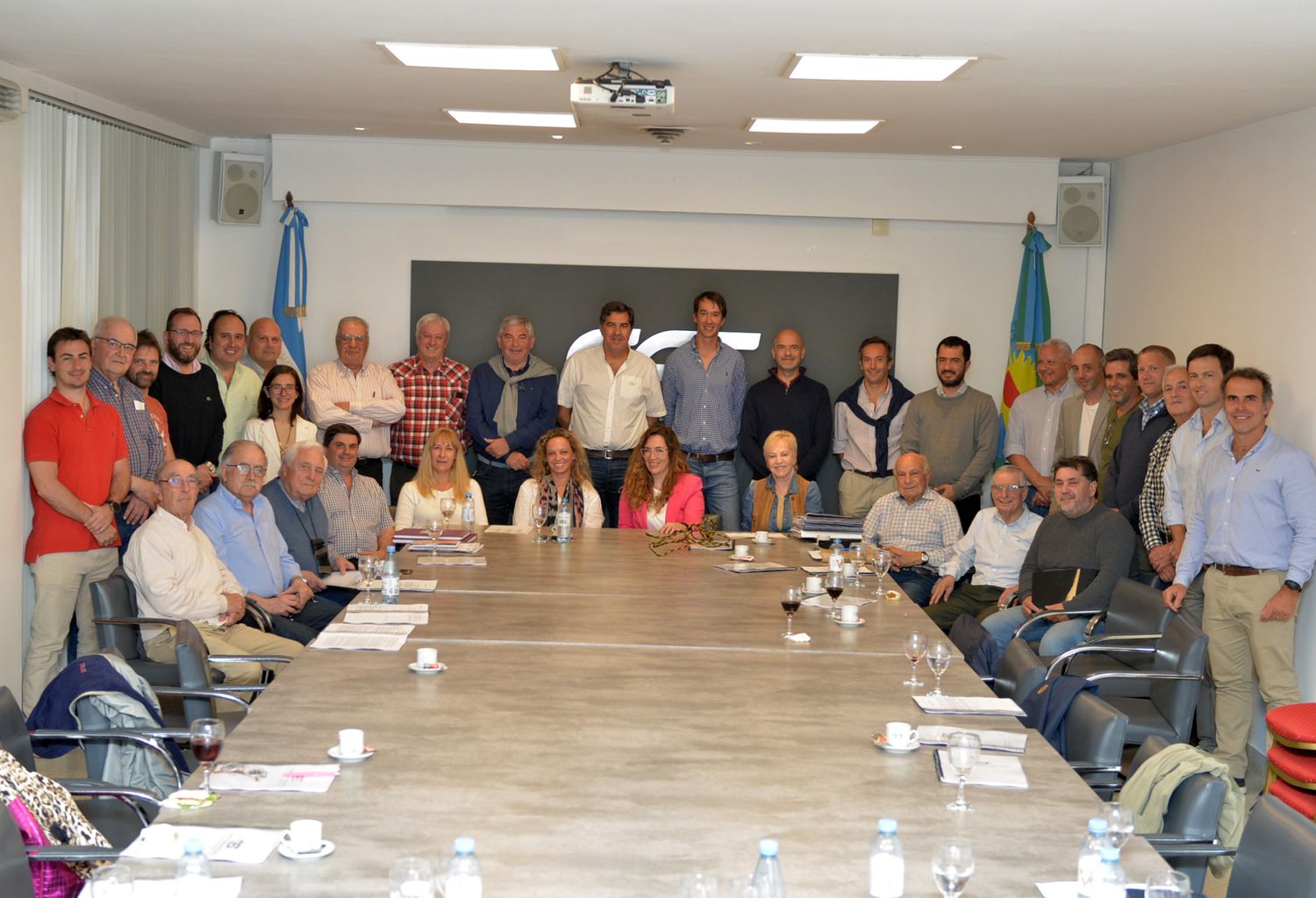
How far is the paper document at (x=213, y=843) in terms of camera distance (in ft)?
8.20

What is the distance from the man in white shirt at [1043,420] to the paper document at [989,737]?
5.07 meters

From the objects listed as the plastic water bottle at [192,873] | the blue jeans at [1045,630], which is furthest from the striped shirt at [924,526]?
the plastic water bottle at [192,873]

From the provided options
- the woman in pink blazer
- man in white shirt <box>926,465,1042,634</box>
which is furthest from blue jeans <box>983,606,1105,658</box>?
the woman in pink blazer

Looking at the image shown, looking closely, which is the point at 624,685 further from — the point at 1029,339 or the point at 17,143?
the point at 1029,339

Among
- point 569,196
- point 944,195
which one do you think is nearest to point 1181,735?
point 944,195

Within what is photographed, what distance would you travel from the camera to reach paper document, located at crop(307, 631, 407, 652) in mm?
4168

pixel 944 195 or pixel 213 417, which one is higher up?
pixel 944 195

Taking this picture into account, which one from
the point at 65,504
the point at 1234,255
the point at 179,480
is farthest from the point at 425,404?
the point at 1234,255

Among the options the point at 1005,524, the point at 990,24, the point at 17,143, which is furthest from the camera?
the point at 1005,524

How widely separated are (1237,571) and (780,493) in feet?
8.46

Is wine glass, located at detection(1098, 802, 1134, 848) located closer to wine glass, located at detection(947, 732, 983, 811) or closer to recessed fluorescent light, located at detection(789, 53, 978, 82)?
wine glass, located at detection(947, 732, 983, 811)

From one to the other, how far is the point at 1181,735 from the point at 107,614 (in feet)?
13.6

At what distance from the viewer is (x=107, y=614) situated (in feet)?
16.7

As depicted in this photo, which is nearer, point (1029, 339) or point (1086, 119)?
point (1086, 119)
